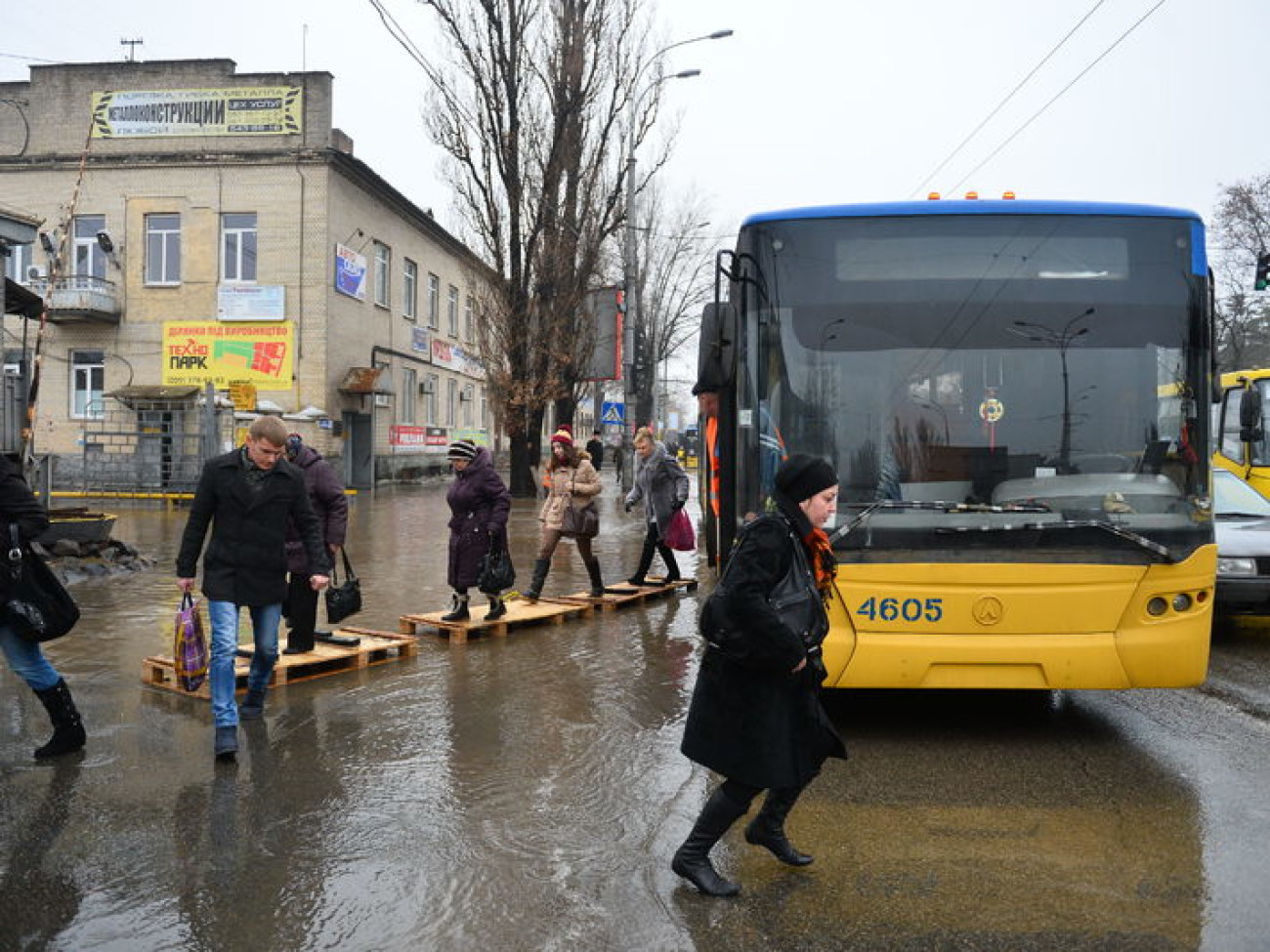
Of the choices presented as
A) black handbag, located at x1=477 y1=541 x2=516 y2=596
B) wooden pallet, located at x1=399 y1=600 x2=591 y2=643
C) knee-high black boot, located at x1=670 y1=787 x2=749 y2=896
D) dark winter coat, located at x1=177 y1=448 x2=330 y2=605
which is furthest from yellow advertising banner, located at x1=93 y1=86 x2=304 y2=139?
knee-high black boot, located at x1=670 y1=787 x2=749 y2=896

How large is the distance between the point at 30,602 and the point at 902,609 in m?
4.29

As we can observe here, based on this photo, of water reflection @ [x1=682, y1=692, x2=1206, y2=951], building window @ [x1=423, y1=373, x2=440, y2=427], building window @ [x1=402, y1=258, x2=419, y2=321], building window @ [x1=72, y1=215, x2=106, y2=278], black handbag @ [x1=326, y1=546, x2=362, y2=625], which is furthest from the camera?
building window @ [x1=423, y1=373, x2=440, y2=427]

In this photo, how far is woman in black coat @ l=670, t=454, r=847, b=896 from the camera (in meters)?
3.73

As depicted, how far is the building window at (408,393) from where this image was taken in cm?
3569

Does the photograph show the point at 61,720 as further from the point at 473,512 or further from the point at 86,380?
the point at 86,380

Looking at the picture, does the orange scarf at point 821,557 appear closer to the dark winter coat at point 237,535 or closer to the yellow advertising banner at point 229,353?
the dark winter coat at point 237,535

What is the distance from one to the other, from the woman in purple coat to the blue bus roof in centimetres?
350

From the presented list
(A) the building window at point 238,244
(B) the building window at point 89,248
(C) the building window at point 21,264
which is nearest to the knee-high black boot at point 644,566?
(A) the building window at point 238,244

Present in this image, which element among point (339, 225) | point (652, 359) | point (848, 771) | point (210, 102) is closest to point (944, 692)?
point (848, 771)

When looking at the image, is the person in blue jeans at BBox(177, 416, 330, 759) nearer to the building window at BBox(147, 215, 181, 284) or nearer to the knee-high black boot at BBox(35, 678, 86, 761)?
the knee-high black boot at BBox(35, 678, 86, 761)

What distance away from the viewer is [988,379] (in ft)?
19.1

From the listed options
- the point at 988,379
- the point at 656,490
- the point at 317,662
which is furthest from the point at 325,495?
the point at 656,490

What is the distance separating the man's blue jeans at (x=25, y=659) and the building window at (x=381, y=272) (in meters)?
28.4

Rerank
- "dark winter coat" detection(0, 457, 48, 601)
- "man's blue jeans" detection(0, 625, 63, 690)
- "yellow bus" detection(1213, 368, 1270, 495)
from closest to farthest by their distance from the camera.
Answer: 1. "dark winter coat" detection(0, 457, 48, 601)
2. "man's blue jeans" detection(0, 625, 63, 690)
3. "yellow bus" detection(1213, 368, 1270, 495)
